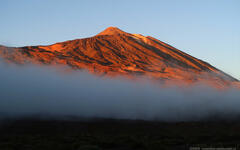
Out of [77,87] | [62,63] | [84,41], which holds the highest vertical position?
[84,41]

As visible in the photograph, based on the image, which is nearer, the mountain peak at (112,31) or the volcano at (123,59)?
the volcano at (123,59)

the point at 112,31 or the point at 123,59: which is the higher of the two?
the point at 112,31

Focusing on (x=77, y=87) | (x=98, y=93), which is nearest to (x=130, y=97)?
(x=98, y=93)

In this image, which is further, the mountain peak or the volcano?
the mountain peak

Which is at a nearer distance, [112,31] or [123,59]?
[123,59]

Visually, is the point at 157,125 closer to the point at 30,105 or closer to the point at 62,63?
the point at 30,105

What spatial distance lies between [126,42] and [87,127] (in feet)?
159

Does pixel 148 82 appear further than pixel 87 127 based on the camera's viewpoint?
Yes

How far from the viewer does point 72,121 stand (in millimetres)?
34656

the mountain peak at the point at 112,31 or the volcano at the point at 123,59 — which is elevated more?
the mountain peak at the point at 112,31

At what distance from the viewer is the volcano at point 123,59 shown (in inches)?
2459

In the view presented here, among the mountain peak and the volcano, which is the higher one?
the mountain peak

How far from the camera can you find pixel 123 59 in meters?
68.3

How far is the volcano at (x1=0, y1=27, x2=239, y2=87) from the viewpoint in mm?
62469
